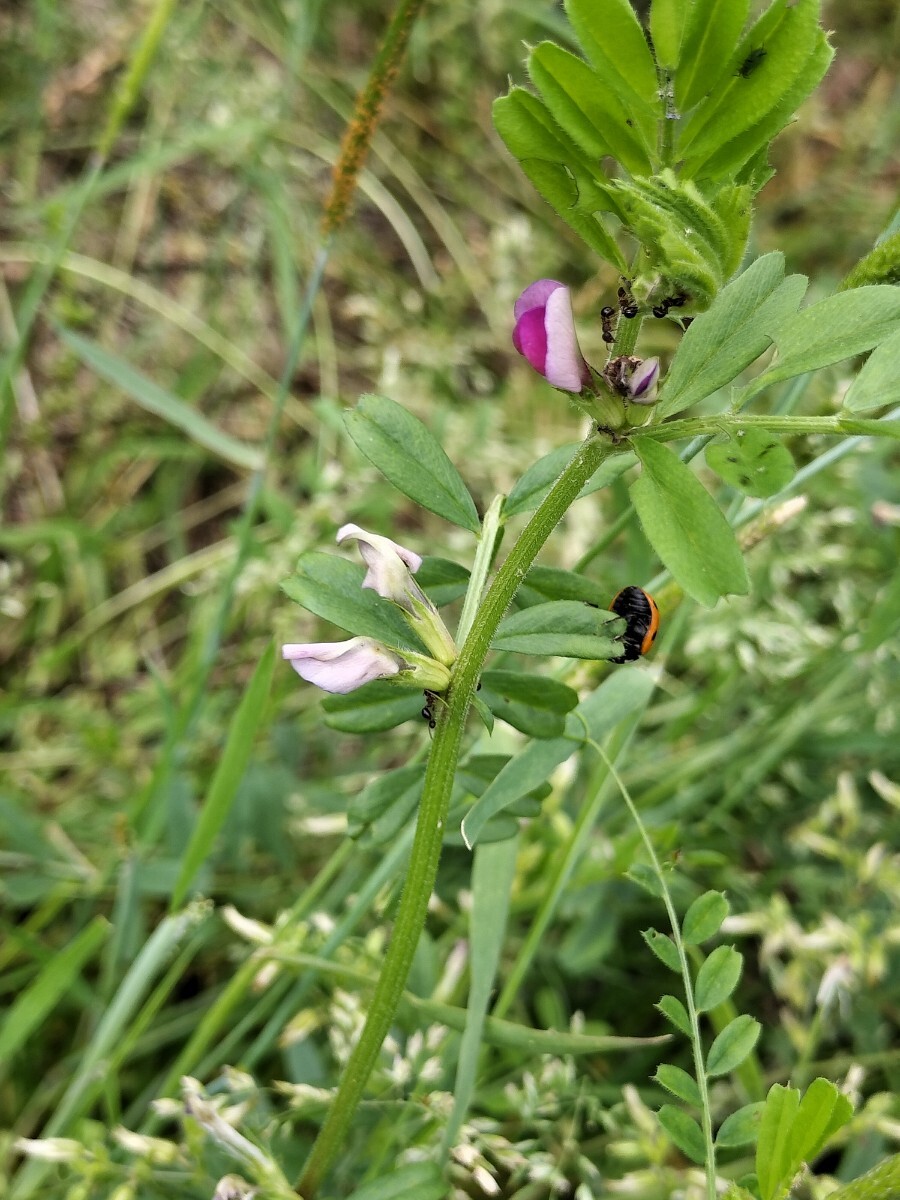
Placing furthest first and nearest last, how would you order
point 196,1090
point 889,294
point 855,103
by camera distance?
point 855,103 → point 196,1090 → point 889,294

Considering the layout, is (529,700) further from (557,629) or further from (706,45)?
(706,45)

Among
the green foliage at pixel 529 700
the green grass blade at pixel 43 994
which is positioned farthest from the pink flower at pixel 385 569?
the green grass blade at pixel 43 994

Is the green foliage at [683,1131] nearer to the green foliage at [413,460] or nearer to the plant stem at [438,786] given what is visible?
the plant stem at [438,786]

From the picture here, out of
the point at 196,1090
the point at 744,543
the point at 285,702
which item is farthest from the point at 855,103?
the point at 196,1090

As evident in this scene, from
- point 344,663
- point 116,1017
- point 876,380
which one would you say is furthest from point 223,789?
point 876,380

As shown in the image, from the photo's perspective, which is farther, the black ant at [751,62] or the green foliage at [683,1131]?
the green foliage at [683,1131]

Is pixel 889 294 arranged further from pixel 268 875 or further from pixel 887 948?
pixel 268 875
